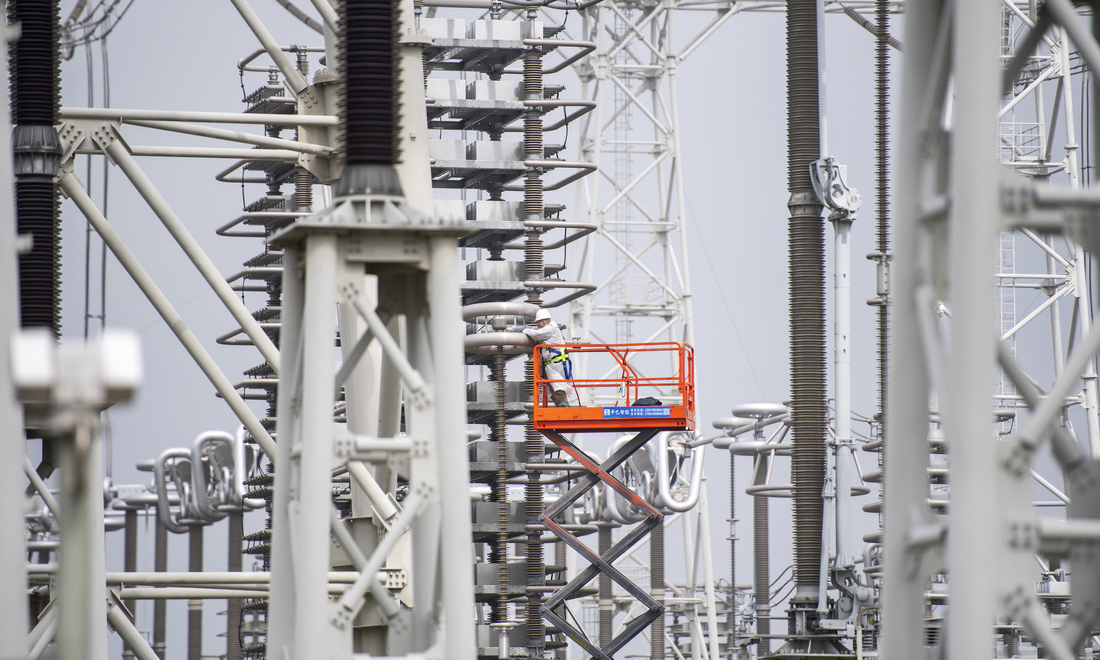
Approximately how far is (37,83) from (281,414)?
547 centimetres

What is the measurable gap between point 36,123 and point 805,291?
11461 millimetres

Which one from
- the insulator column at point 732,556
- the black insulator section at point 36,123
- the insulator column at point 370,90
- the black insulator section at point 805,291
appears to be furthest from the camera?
the insulator column at point 732,556

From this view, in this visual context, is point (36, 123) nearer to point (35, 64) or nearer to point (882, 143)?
point (35, 64)

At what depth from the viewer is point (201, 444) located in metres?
33.2

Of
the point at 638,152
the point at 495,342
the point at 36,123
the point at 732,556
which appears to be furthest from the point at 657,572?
the point at 36,123

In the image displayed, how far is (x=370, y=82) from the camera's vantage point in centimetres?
1078

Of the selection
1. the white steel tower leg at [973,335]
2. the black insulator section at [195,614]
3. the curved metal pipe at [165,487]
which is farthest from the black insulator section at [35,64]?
the black insulator section at [195,614]

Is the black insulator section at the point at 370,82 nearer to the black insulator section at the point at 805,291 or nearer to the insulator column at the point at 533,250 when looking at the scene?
the black insulator section at the point at 805,291

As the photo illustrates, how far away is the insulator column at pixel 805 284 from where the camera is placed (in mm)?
22875

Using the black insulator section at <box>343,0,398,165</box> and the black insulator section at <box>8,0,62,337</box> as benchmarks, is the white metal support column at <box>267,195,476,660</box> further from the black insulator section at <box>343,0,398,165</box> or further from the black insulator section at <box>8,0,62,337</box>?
the black insulator section at <box>8,0,62,337</box>

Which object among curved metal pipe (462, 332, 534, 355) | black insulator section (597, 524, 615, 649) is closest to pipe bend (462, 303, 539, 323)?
curved metal pipe (462, 332, 534, 355)

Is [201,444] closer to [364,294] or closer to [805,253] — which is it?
[805,253]

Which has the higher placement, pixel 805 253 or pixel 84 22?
pixel 84 22

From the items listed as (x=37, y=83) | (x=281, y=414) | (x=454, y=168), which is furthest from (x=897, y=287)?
(x=454, y=168)
